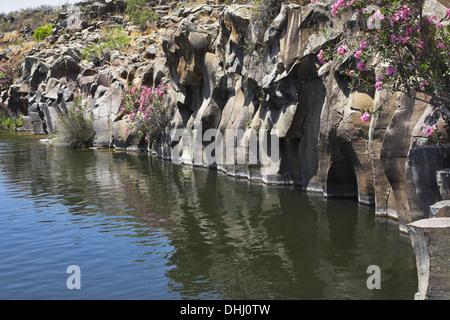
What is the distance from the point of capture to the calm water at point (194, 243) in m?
9.83

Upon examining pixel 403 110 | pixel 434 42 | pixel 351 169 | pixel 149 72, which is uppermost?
pixel 149 72

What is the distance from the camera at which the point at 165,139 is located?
1103 inches

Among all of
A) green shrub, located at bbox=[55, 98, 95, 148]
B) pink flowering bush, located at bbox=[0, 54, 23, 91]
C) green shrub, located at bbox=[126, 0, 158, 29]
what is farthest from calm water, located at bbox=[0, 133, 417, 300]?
pink flowering bush, located at bbox=[0, 54, 23, 91]

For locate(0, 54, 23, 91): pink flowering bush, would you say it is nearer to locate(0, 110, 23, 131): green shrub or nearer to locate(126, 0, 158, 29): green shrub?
locate(0, 110, 23, 131): green shrub

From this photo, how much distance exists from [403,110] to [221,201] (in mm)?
6955

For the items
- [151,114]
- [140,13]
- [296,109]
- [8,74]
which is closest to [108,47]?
[140,13]

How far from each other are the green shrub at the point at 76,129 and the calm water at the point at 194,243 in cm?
1363

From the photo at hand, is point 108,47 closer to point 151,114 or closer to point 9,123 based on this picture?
point 9,123

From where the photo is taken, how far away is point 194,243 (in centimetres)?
1273

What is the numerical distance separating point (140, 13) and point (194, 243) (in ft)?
139

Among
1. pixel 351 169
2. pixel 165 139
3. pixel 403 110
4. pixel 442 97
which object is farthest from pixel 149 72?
pixel 442 97

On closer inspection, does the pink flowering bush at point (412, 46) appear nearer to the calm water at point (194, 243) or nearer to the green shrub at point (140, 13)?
the calm water at point (194, 243)

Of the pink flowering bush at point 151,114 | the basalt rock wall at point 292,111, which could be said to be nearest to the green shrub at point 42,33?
the basalt rock wall at point 292,111

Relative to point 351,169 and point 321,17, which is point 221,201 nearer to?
point 351,169
